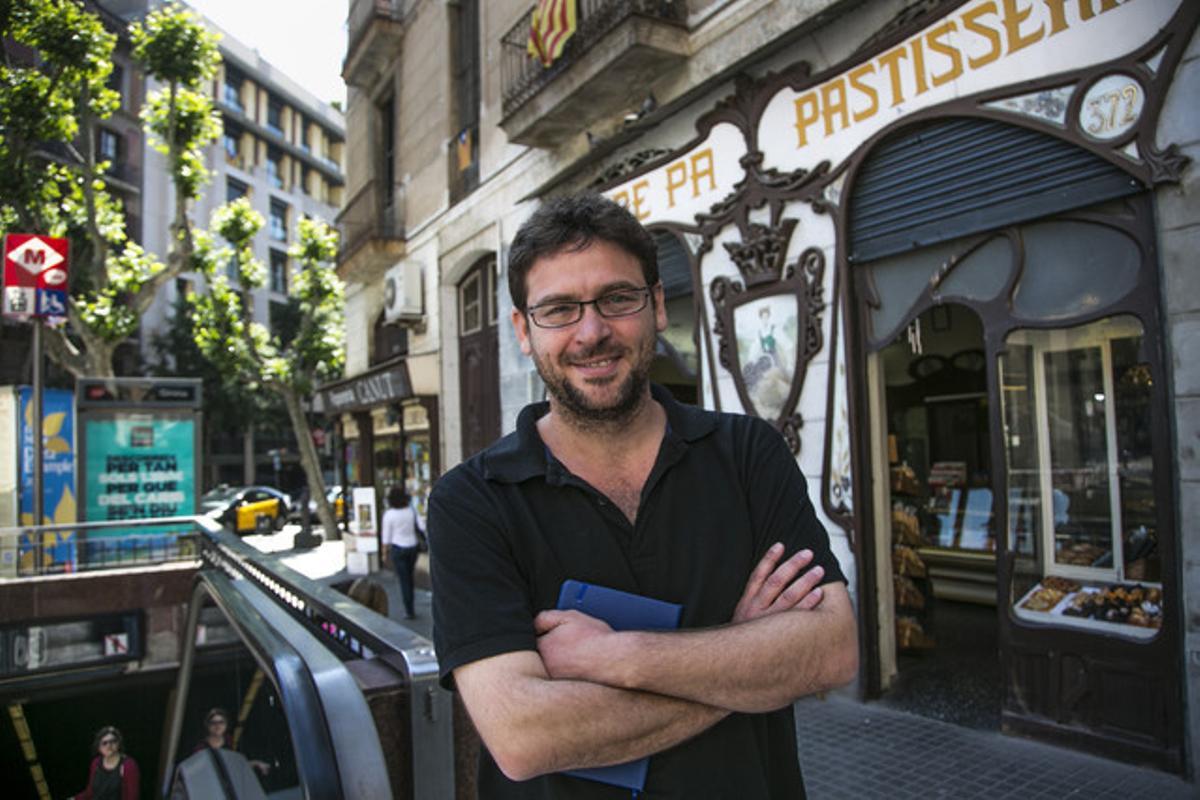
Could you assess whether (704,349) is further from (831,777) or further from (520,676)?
(520,676)

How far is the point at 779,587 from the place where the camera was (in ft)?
5.35

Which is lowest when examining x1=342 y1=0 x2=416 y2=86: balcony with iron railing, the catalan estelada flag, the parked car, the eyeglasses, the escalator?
the parked car

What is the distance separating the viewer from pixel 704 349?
751cm

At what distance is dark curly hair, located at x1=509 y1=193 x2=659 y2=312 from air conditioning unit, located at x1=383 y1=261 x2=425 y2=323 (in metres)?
12.6

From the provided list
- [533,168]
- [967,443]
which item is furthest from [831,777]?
[533,168]

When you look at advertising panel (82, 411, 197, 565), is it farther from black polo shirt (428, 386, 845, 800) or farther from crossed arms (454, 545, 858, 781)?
crossed arms (454, 545, 858, 781)

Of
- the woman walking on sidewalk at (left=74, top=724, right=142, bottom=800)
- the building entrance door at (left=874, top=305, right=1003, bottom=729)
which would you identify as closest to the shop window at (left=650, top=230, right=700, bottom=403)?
the building entrance door at (left=874, top=305, right=1003, bottom=729)

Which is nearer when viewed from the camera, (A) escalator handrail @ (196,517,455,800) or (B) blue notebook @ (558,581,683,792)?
(B) blue notebook @ (558,581,683,792)

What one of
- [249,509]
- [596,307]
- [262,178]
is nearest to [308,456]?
[249,509]

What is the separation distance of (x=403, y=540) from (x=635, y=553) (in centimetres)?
946

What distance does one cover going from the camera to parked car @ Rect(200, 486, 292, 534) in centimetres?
2303

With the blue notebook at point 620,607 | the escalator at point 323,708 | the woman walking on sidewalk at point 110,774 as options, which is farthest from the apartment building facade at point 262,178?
the blue notebook at point 620,607

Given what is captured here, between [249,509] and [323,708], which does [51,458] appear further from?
[249,509]

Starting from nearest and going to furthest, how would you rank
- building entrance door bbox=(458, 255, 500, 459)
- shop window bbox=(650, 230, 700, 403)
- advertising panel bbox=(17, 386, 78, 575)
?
1. shop window bbox=(650, 230, 700, 403)
2. advertising panel bbox=(17, 386, 78, 575)
3. building entrance door bbox=(458, 255, 500, 459)
